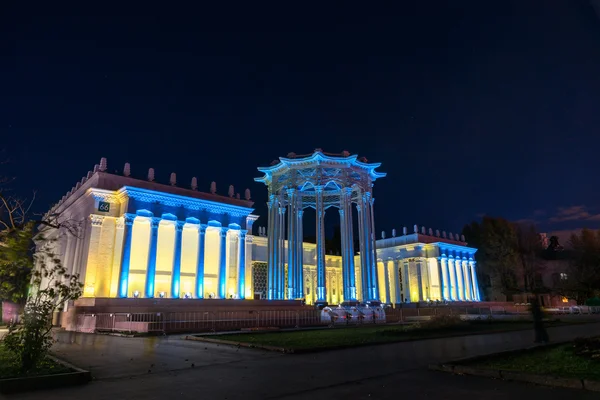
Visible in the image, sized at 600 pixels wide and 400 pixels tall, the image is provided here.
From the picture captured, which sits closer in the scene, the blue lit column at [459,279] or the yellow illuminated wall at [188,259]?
the yellow illuminated wall at [188,259]

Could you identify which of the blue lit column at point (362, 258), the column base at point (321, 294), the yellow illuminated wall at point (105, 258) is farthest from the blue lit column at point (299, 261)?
the yellow illuminated wall at point (105, 258)

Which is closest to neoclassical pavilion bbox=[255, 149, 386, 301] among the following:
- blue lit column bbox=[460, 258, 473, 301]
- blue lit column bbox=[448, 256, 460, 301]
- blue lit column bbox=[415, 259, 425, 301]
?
blue lit column bbox=[415, 259, 425, 301]

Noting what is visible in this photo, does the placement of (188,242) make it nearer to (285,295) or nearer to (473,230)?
(285,295)

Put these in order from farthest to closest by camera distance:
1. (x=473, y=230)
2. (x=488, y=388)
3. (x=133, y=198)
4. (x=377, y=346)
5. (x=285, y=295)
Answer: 1. (x=473, y=230)
2. (x=285, y=295)
3. (x=133, y=198)
4. (x=377, y=346)
5. (x=488, y=388)

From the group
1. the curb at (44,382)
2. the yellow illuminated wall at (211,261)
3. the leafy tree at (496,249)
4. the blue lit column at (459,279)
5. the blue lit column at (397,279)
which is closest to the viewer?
the curb at (44,382)

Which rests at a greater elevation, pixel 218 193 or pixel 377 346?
pixel 218 193

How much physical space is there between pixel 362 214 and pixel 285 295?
36.7 feet

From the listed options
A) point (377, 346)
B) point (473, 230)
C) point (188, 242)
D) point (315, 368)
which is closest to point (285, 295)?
point (188, 242)

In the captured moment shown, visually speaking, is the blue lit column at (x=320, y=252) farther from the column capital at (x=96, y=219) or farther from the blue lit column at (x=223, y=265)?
the column capital at (x=96, y=219)

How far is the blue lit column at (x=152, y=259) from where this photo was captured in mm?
32875

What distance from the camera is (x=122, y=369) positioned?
970 centimetres

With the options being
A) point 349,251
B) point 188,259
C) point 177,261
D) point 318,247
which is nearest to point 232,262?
point 188,259

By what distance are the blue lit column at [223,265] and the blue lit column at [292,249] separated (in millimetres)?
6097

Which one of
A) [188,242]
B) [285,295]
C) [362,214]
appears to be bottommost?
[285,295]
